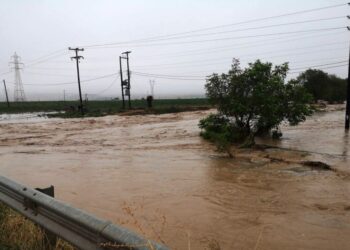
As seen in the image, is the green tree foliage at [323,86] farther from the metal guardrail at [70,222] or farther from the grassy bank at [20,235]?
the metal guardrail at [70,222]

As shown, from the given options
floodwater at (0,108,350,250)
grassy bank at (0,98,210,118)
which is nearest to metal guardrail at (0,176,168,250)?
floodwater at (0,108,350,250)

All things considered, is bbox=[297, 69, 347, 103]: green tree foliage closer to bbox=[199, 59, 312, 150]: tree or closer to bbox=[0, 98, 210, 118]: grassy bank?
bbox=[0, 98, 210, 118]: grassy bank

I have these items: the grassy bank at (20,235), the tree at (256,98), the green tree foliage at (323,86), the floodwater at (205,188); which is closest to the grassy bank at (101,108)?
the tree at (256,98)

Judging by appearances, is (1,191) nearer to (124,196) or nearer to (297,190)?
(124,196)

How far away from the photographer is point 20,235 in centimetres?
472

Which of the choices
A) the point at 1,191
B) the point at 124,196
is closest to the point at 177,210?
the point at 124,196

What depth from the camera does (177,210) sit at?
24.9 feet

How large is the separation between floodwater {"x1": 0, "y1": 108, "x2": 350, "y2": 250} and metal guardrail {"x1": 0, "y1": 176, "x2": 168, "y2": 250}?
0.90 metres

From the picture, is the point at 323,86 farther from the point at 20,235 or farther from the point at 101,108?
the point at 20,235

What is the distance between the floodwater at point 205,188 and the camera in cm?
623

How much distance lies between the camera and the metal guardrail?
2.80 metres

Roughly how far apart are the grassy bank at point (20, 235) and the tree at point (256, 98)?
14.0 metres

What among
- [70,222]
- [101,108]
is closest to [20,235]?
[70,222]

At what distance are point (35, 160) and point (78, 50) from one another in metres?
36.7
